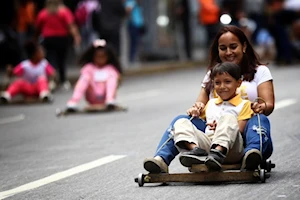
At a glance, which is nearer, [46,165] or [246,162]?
[246,162]

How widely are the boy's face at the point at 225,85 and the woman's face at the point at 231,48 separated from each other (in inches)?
17.0

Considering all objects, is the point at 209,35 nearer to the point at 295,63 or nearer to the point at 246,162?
the point at 295,63

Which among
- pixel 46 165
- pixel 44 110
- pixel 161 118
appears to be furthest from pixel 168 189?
pixel 44 110

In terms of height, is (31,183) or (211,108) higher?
(211,108)

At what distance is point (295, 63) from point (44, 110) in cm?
1103

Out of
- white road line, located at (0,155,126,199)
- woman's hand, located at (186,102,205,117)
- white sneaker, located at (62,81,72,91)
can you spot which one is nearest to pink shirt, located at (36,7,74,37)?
white sneaker, located at (62,81,72,91)

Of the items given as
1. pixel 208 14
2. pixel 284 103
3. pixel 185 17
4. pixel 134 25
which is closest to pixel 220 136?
pixel 284 103

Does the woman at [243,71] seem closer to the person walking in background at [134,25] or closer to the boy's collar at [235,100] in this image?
the boy's collar at [235,100]

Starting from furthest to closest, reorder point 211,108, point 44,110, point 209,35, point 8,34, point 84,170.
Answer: point 209,35 → point 8,34 → point 44,110 → point 84,170 → point 211,108

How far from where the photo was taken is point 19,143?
13219 millimetres

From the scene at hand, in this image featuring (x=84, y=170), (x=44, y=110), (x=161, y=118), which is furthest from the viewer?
(x=44, y=110)

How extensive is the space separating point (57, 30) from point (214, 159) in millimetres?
15313

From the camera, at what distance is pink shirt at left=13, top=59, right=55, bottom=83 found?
19547mm

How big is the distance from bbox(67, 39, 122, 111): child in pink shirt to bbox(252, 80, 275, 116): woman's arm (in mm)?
7689
